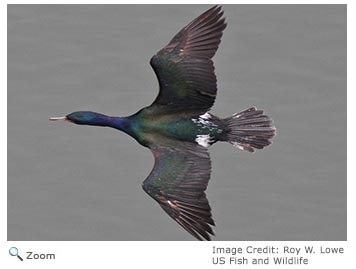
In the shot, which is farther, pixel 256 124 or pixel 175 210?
pixel 256 124

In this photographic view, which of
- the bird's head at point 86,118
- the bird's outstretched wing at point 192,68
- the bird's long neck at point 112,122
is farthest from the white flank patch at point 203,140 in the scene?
the bird's head at point 86,118

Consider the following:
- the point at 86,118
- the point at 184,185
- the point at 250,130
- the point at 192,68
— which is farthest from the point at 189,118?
the point at 86,118

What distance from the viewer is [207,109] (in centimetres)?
1619

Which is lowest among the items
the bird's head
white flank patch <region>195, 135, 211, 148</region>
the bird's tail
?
white flank patch <region>195, 135, 211, 148</region>

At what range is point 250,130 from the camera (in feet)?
54.2

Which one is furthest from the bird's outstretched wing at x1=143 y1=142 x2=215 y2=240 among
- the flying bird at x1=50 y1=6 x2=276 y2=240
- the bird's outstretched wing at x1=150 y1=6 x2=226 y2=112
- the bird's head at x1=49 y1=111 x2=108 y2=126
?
the bird's head at x1=49 y1=111 x2=108 y2=126

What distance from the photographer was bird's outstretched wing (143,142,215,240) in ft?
50.4

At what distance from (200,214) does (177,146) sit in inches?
39.1
